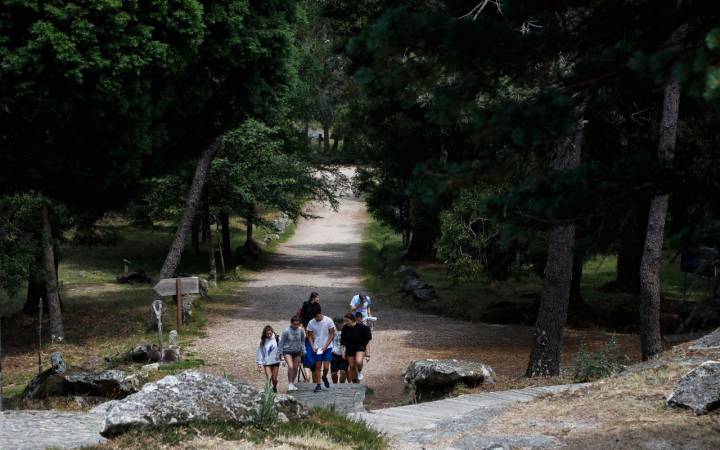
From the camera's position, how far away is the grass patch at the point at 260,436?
910 centimetres

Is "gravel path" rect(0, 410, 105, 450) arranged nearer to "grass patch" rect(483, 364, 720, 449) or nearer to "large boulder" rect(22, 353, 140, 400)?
"large boulder" rect(22, 353, 140, 400)

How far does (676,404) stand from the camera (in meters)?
10.5

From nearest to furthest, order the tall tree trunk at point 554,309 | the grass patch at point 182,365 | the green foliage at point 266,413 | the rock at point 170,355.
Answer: the green foliage at point 266,413 < the tall tree trunk at point 554,309 < the grass patch at point 182,365 < the rock at point 170,355

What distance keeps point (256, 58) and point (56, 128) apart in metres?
6.05

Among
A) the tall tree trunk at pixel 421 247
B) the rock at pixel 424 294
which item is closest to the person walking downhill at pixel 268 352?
the rock at pixel 424 294

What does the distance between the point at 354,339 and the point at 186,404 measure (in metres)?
6.86

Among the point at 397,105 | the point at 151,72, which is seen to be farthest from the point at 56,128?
the point at 397,105

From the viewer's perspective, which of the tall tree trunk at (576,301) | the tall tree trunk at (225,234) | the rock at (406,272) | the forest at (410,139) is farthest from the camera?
the tall tree trunk at (225,234)

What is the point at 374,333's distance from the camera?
2608 cm

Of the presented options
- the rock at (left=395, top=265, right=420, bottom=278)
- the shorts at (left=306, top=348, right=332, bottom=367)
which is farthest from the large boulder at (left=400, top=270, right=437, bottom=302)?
the shorts at (left=306, top=348, right=332, bottom=367)

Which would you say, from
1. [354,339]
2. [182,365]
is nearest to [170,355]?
[182,365]

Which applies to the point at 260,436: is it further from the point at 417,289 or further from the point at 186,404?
the point at 417,289

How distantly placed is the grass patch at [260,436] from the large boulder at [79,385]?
240 inches

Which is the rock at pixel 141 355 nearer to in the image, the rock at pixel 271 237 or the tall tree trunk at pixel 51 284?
the tall tree trunk at pixel 51 284
